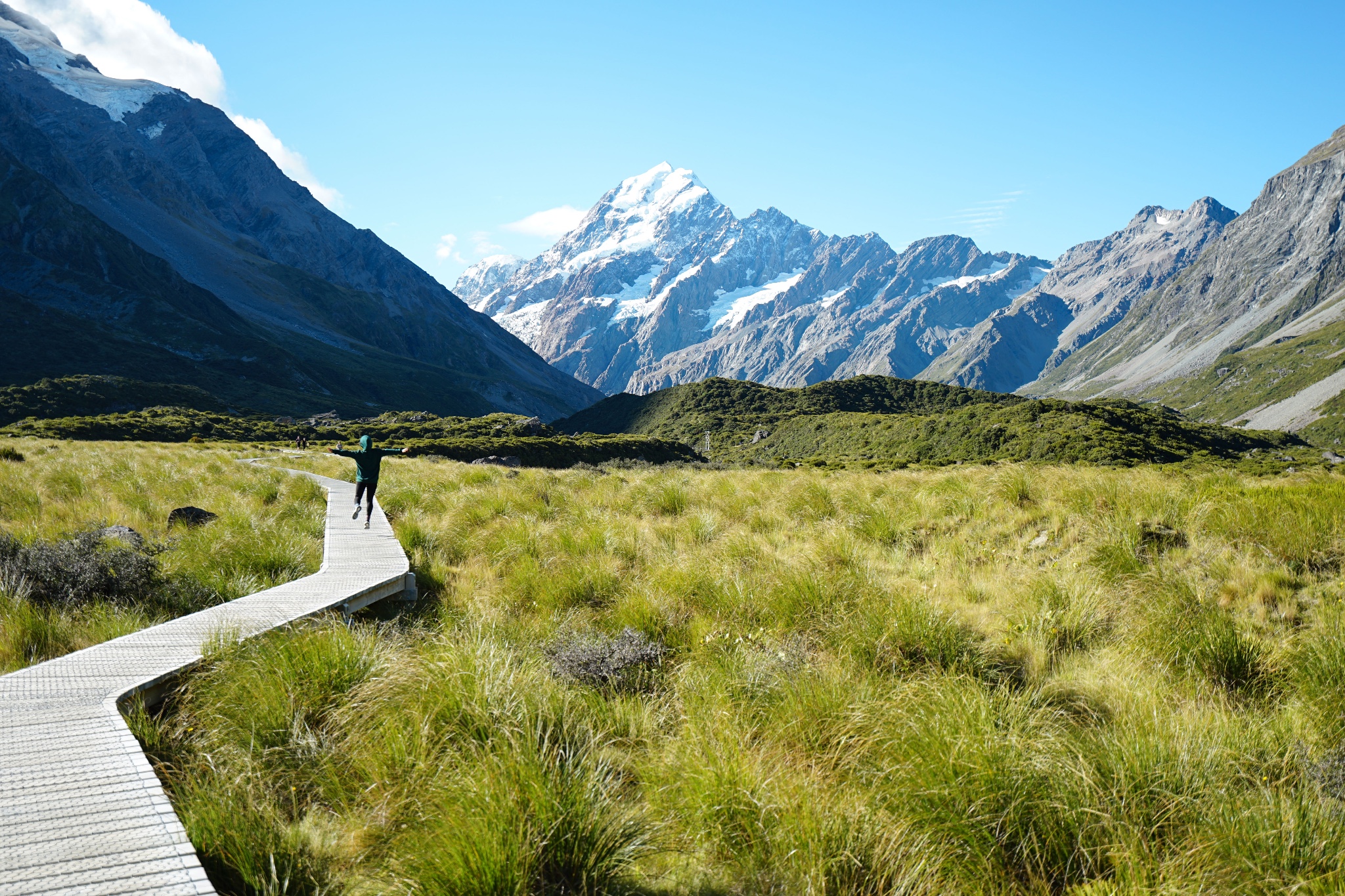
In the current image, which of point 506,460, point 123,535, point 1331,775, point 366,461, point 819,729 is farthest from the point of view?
point 506,460

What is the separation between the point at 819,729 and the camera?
400 cm

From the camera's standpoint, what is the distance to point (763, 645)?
546 cm

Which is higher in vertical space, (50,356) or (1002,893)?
(50,356)

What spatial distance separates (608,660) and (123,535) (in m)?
→ 8.43

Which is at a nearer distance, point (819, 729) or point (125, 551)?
point (819, 729)

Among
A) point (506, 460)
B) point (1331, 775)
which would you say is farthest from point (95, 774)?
point (506, 460)

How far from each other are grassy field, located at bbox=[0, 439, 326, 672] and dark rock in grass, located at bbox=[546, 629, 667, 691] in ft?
13.6

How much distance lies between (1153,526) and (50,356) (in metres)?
153

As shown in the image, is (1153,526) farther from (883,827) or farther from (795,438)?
(795,438)

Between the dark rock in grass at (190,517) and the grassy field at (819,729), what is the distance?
6487 millimetres

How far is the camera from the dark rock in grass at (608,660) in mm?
4953

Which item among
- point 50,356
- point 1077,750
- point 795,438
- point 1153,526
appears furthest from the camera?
point 50,356

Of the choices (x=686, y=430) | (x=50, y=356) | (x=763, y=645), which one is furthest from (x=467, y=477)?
(x=50, y=356)

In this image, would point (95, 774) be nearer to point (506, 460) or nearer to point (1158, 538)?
point (1158, 538)
